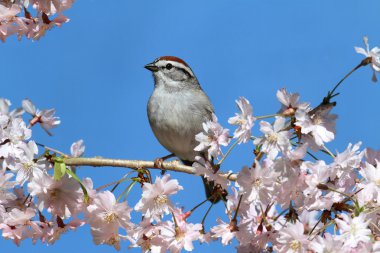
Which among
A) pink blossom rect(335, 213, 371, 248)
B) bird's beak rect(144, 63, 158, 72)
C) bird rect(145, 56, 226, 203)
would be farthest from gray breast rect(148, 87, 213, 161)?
pink blossom rect(335, 213, 371, 248)

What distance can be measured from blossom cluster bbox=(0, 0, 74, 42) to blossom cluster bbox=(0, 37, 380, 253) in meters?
0.92

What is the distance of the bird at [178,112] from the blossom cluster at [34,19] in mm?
1961

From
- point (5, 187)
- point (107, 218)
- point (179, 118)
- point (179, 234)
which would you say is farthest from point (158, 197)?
point (179, 118)

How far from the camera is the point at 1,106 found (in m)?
4.15

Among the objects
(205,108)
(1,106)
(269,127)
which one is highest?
(205,108)

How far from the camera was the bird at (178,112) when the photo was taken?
6676 mm

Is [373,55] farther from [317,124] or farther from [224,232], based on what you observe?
[224,232]

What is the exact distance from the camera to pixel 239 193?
3.84 meters

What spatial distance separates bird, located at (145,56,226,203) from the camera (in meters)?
6.68

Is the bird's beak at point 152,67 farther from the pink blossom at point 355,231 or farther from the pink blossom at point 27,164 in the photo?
the pink blossom at point 355,231

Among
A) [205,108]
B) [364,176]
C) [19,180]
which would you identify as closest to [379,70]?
[364,176]

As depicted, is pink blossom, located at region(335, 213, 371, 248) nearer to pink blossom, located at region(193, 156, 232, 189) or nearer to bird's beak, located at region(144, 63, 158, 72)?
pink blossom, located at region(193, 156, 232, 189)

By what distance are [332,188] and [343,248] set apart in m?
0.64

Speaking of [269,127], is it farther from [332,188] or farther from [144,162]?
[144,162]
